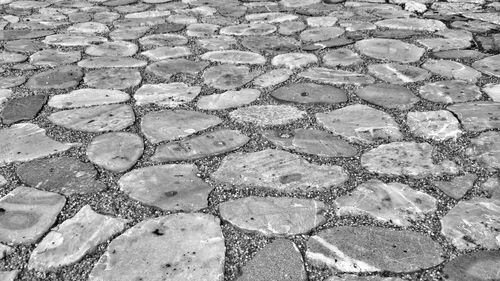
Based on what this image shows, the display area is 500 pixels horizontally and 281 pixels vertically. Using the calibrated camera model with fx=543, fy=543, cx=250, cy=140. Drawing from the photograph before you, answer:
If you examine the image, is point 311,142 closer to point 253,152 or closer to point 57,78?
point 253,152

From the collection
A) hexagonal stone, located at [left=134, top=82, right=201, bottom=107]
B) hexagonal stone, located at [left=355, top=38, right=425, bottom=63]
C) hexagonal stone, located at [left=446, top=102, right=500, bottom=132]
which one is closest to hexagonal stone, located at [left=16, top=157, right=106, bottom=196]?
hexagonal stone, located at [left=134, top=82, right=201, bottom=107]

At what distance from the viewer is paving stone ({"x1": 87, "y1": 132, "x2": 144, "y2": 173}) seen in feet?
7.09

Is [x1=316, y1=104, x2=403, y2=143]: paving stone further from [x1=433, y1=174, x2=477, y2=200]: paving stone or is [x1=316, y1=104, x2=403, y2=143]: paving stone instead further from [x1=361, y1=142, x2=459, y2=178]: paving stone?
[x1=433, y1=174, x2=477, y2=200]: paving stone

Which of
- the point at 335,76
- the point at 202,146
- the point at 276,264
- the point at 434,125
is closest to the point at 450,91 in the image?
the point at 434,125

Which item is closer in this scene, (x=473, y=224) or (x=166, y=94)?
(x=473, y=224)

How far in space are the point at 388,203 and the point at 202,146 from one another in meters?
0.81

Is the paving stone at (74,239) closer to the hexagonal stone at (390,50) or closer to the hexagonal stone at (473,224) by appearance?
the hexagonal stone at (473,224)

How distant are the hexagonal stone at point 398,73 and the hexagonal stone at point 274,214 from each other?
1.28m

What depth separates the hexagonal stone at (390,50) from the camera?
325cm

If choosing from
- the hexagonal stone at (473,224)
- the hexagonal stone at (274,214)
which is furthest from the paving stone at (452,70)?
the hexagonal stone at (274,214)

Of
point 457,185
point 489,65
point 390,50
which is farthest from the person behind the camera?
point 390,50

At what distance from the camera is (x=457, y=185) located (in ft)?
6.54

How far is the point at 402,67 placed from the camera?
3.10 metres

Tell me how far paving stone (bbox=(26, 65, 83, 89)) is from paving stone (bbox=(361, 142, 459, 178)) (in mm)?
1686
